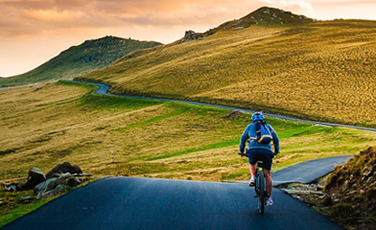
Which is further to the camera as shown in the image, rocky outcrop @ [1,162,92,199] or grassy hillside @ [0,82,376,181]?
grassy hillside @ [0,82,376,181]

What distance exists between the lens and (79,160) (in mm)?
51625

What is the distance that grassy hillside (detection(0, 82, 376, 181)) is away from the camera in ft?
113

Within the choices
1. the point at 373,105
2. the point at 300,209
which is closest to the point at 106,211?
the point at 300,209

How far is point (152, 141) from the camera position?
196ft

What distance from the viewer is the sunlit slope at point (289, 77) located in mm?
69075

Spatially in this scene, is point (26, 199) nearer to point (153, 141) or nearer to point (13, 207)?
point (13, 207)

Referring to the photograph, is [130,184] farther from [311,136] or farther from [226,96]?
[226,96]

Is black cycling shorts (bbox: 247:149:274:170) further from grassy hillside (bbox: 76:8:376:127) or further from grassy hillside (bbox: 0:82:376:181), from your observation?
grassy hillside (bbox: 76:8:376:127)

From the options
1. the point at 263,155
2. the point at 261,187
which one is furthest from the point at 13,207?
the point at 263,155

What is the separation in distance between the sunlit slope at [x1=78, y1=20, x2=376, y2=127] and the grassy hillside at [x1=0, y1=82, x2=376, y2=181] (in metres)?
9.60

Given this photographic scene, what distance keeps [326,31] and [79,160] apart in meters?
132

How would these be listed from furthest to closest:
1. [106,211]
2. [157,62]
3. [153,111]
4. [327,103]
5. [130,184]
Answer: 1. [157,62]
2. [153,111]
3. [327,103]
4. [130,184]
5. [106,211]

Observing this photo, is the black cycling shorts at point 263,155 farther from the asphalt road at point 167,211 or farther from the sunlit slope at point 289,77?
the sunlit slope at point 289,77

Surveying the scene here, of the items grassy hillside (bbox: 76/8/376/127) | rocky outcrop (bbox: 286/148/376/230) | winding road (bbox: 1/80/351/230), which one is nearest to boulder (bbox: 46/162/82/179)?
winding road (bbox: 1/80/351/230)
